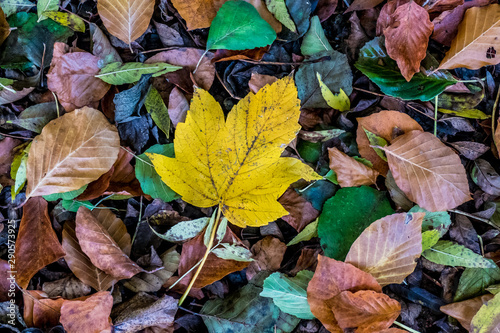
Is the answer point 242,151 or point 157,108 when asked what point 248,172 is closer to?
point 242,151

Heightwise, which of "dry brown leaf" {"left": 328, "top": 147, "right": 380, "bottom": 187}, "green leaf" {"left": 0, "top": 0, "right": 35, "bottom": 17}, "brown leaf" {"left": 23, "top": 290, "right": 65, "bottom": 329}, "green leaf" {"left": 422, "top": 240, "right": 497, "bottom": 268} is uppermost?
"green leaf" {"left": 0, "top": 0, "right": 35, "bottom": 17}

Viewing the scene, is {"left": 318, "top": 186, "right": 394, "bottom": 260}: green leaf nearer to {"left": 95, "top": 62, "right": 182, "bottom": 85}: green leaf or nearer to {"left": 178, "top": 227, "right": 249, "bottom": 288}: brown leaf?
{"left": 178, "top": 227, "right": 249, "bottom": 288}: brown leaf

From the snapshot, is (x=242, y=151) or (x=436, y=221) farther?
(x=436, y=221)

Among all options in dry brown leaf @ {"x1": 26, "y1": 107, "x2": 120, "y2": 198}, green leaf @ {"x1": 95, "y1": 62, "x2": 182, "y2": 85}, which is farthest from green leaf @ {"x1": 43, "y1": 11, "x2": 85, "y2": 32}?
dry brown leaf @ {"x1": 26, "y1": 107, "x2": 120, "y2": 198}

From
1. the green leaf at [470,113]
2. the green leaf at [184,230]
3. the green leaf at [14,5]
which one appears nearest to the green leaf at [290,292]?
the green leaf at [184,230]

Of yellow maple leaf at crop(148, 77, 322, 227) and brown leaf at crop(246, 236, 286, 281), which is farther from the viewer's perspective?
brown leaf at crop(246, 236, 286, 281)

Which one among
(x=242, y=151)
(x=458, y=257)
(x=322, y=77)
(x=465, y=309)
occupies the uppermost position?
(x=322, y=77)

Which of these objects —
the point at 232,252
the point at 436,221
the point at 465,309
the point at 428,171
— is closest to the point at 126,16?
the point at 232,252
